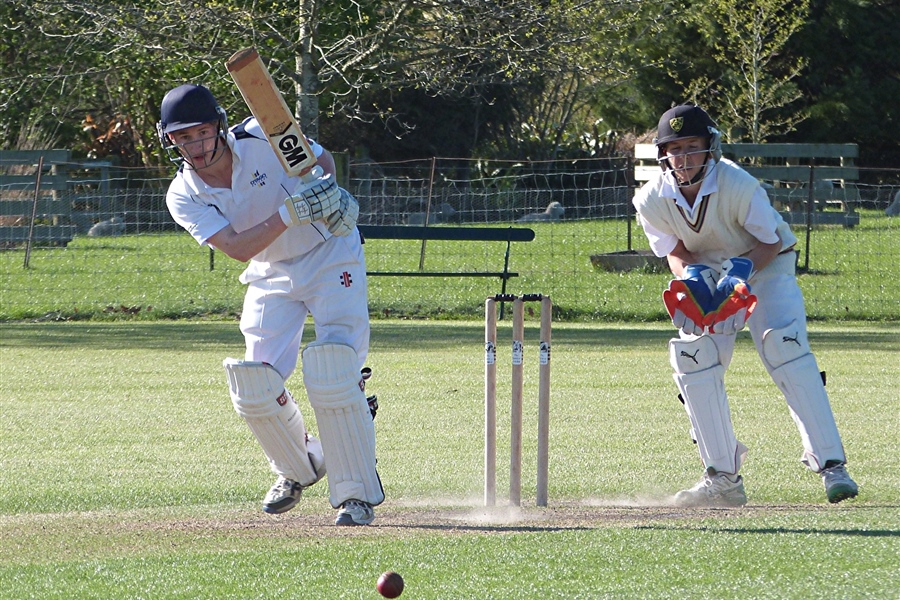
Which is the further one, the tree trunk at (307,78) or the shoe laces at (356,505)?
the tree trunk at (307,78)

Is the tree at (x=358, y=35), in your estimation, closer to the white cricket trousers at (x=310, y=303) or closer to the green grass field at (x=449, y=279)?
the green grass field at (x=449, y=279)

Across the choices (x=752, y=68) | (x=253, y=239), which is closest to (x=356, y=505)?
(x=253, y=239)

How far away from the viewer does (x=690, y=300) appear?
525 cm

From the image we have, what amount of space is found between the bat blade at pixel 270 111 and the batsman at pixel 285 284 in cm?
10

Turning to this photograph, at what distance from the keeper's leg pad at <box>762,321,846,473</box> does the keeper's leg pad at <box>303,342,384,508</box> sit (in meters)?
1.72

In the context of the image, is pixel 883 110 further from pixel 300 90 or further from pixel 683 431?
pixel 683 431

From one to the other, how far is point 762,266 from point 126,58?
14.5 m

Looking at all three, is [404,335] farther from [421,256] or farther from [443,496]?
[443,496]

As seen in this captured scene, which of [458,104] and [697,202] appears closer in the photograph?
[697,202]

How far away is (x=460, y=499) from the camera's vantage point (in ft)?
18.7

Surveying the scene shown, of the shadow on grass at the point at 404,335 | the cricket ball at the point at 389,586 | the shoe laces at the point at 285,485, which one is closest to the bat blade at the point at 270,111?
the shoe laces at the point at 285,485

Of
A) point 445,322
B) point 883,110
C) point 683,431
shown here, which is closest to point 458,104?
point 883,110

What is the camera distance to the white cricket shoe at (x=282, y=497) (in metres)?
5.27

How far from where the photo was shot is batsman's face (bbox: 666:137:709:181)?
5.32 meters
